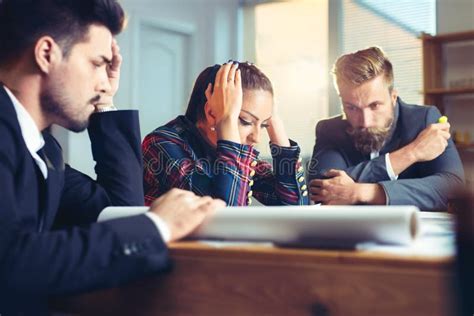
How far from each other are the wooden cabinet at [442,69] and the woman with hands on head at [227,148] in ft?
5.94

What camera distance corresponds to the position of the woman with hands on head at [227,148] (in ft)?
3.67

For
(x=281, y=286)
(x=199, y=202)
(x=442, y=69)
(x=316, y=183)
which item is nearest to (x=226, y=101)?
(x=316, y=183)

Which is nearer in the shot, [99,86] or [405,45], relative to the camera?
[99,86]

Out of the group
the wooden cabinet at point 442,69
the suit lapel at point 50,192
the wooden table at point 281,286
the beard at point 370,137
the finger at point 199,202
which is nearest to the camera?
the wooden table at point 281,286

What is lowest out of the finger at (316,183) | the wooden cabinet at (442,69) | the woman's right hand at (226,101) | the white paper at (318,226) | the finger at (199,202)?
the finger at (316,183)

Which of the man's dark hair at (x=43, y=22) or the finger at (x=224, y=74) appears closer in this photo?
the man's dark hair at (x=43, y=22)

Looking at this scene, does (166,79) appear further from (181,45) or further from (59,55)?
(59,55)

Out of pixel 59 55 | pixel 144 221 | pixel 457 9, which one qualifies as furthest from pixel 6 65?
pixel 457 9

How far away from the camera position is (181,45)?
2807mm

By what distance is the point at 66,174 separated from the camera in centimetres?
90

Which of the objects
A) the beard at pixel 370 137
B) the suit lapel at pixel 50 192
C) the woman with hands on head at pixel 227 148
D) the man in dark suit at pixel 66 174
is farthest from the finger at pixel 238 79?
the suit lapel at pixel 50 192

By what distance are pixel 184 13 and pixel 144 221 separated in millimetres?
2594

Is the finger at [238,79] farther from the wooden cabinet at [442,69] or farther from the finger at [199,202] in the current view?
the wooden cabinet at [442,69]

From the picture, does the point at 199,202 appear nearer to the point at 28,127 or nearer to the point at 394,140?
the point at 28,127
